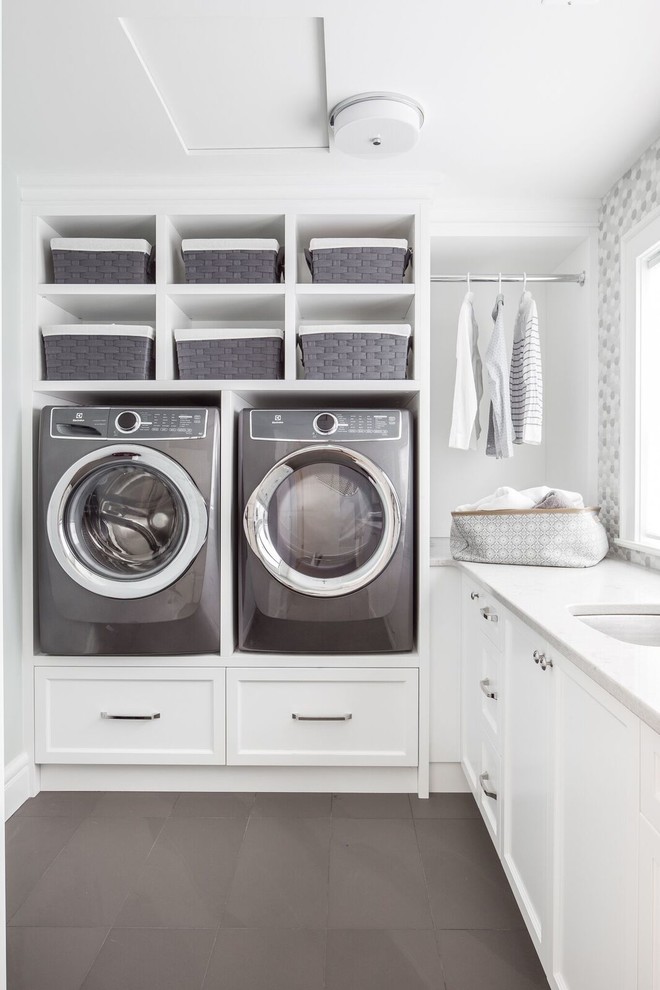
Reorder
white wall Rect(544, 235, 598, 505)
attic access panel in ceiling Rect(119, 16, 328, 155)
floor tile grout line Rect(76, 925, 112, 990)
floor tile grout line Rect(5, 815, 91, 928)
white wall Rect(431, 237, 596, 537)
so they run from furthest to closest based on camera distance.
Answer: white wall Rect(431, 237, 596, 537) → white wall Rect(544, 235, 598, 505) → floor tile grout line Rect(5, 815, 91, 928) → attic access panel in ceiling Rect(119, 16, 328, 155) → floor tile grout line Rect(76, 925, 112, 990)

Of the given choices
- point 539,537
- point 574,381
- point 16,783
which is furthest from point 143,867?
point 574,381

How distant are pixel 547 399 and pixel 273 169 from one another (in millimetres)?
1614

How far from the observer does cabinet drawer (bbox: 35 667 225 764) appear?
234cm

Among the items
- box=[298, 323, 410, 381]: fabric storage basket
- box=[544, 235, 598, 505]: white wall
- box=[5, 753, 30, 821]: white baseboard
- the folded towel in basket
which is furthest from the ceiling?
box=[5, 753, 30, 821]: white baseboard

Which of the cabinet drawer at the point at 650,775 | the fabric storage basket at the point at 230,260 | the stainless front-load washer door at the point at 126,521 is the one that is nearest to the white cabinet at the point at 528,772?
the cabinet drawer at the point at 650,775

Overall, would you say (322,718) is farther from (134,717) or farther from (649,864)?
(649,864)

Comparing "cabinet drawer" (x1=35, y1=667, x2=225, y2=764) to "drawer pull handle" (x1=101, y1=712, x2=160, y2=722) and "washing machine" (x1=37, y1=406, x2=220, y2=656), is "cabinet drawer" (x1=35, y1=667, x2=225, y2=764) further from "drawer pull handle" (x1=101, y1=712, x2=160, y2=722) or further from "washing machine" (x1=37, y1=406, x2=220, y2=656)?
"washing machine" (x1=37, y1=406, x2=220, y2=656)

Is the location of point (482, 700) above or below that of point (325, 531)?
below

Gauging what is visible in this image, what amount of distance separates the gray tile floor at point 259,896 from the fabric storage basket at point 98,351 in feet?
5.16

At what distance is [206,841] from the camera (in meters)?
2.06

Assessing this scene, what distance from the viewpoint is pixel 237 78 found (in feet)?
5.91

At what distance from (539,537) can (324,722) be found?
1.03 metres

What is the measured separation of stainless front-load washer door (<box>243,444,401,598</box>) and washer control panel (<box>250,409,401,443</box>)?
50 mm

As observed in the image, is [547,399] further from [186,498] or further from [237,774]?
[237,774]
